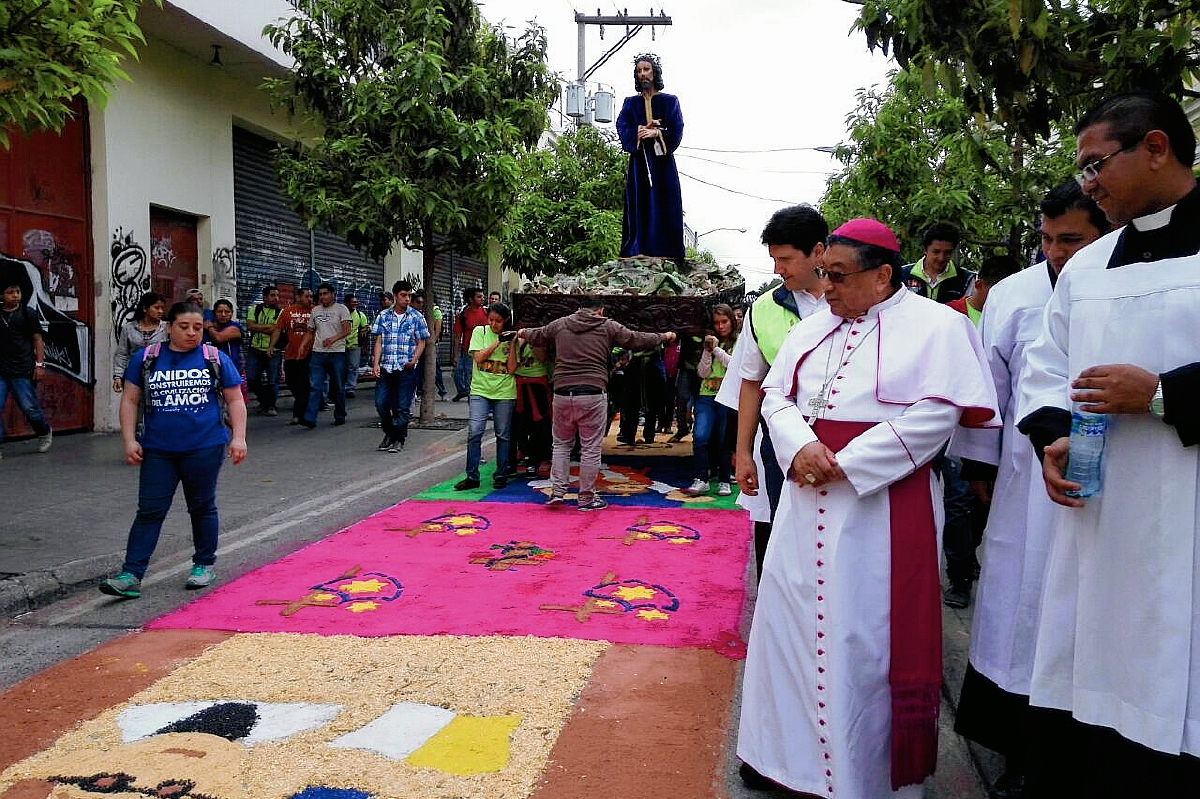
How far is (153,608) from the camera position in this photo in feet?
18.8

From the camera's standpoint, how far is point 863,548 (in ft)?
9.99

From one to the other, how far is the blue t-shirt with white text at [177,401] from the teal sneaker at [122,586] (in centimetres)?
77

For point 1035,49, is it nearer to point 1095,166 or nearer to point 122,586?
point 1095,166

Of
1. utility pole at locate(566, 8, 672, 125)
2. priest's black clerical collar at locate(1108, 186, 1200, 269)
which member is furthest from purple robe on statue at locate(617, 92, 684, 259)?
utility pole at locate(566, 8, 672, 125)

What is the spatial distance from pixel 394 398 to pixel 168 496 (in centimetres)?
588

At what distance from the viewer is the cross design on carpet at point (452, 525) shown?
7602 millimetres

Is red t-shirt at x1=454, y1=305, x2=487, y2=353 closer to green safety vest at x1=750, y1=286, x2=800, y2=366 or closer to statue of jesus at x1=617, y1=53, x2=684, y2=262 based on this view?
statue of jesus at x1=617, y1=53, x2=684, y2=262

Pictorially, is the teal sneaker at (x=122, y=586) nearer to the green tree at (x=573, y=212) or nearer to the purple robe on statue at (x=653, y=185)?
the purple robe on statue at (x=653, y=185)

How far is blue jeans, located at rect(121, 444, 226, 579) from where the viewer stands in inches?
232

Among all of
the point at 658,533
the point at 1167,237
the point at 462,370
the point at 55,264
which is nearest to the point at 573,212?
the point at 462,370

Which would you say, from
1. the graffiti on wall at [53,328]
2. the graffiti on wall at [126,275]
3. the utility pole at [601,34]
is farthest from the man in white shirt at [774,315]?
the utility pole at [601,34]

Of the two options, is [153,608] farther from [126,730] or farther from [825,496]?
[825,496]

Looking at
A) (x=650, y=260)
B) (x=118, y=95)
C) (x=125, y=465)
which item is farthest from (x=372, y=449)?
(x=118, y=95)

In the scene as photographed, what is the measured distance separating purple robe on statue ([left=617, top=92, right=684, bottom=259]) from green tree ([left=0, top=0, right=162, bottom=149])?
5.15 m
